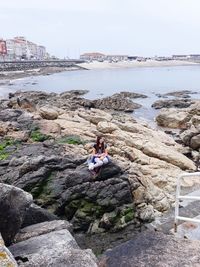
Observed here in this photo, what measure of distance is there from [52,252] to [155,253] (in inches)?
59.8

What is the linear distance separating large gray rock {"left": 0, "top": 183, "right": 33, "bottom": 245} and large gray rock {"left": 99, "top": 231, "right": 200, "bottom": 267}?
6.32 feet

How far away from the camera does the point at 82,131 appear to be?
23.3m

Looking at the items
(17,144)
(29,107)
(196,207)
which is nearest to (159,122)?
(29,107)

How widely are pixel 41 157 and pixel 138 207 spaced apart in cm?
462

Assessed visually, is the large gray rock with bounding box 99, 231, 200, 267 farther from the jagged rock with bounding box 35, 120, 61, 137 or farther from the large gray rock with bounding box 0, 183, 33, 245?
the jagged rock with bounding box 35, 120, 61, 137

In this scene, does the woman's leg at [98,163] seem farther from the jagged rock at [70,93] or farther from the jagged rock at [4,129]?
the jagged rock at [70,93]

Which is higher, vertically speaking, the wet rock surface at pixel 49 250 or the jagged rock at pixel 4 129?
the wet rock surface at pixel 49 250

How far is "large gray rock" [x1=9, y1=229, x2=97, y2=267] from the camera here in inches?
198

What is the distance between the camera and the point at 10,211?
6648mm

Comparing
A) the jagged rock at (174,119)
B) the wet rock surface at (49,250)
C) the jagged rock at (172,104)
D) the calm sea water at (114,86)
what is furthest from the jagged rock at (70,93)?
the wet rock surface at (49,250)

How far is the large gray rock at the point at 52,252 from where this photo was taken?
16.5 ft

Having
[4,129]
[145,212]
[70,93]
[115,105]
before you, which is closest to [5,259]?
[145,212]

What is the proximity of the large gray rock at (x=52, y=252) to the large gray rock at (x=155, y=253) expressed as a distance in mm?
495

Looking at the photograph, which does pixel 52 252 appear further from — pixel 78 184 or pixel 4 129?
pixel 4 129
